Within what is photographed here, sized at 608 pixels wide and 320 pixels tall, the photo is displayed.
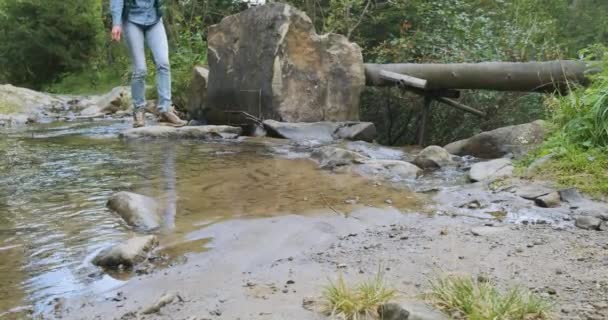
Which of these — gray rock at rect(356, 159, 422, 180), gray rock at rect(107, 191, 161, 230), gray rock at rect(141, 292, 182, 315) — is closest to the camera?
gray rock at rect(141, 292, 182, 315)

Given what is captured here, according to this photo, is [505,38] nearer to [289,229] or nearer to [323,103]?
[323,103]

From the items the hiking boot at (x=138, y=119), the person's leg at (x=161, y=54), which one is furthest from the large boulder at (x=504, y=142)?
the hiking boot at (x=138, y=119)

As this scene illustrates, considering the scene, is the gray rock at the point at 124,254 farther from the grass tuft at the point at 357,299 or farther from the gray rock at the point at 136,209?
the grass tuft at the point at 357,299

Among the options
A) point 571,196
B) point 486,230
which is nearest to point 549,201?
point 571,196

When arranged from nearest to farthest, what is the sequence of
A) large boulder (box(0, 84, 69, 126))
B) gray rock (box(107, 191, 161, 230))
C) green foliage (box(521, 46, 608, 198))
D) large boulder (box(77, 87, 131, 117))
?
gray rock (box(107, 191, 161, 230)) < green foliage (box(521, 46, 608, 198)) < large boulder (box(0, 84, 69, 126)) < large boulder (box(77, 87, 131, 117))

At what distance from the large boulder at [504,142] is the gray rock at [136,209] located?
3015mm

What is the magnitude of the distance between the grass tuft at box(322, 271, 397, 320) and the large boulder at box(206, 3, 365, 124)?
4922mm

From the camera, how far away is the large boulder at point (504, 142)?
190 inches

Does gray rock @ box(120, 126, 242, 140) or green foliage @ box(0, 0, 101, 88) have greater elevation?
green foliage @ box(0, 0, 101, 88)

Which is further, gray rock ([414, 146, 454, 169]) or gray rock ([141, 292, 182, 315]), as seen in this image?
gray rock ([414, 146, 454, 169])

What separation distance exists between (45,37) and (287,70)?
1391cm

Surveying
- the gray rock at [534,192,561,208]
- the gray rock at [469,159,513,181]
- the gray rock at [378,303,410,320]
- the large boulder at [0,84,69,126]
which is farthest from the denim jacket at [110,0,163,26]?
the gray rock at [378,303,410,320]

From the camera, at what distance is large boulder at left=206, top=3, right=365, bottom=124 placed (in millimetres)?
6715

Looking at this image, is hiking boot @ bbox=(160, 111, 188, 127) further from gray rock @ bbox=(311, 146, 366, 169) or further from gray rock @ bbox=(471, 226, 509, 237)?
gray rock @ bbox=(471, 226, 509, 237)
